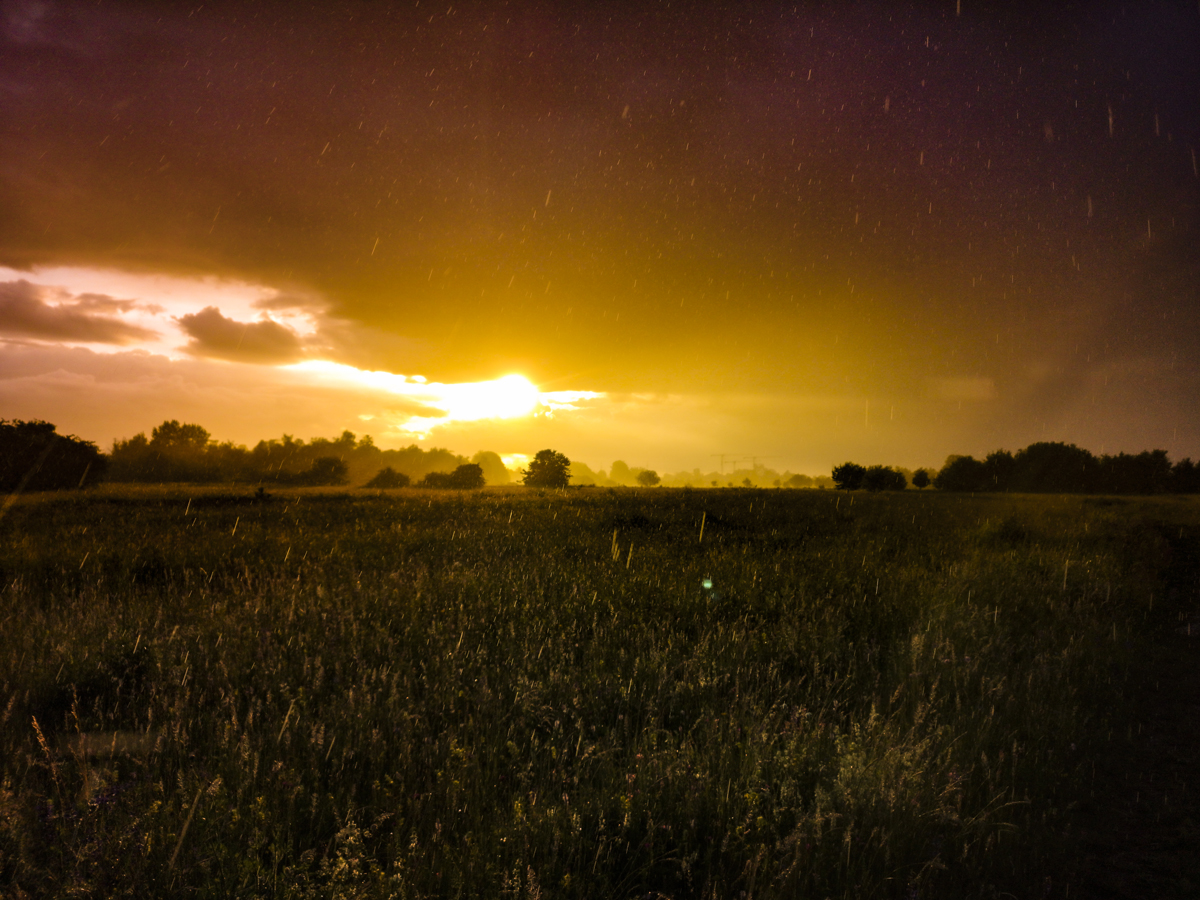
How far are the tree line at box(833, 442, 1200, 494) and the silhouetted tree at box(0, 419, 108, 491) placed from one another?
170ft

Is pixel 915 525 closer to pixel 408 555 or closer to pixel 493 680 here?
pixel 408 555

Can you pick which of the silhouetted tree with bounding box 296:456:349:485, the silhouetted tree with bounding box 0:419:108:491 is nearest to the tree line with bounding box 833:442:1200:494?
the silhouetted tree with bounding box 296:456:349:485

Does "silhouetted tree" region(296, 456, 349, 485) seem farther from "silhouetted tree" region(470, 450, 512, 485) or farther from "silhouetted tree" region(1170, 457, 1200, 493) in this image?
"silhouetted tree" region(470, 450, 512, 485)

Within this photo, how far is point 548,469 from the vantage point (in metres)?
44.0

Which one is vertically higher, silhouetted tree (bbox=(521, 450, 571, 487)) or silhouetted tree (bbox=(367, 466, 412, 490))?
silhouetted tree (bbox=(521, 450, 571, 487))

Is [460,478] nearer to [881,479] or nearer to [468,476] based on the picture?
[468,476]

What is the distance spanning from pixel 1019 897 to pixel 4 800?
4473 millimetres

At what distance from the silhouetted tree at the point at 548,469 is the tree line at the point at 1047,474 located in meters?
25.1

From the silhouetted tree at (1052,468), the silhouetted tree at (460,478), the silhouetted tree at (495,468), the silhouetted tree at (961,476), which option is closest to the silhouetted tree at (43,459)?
the silhouetted tree at (460,478)

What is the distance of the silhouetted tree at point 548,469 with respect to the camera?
143ft

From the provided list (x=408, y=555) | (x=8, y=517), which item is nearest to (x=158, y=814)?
(x=408, y=555)

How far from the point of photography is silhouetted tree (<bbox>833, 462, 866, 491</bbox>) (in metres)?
48.3

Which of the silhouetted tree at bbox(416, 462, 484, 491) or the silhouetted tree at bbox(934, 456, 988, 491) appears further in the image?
the silhouetted tree at bbox(934, 456, 988, 491)

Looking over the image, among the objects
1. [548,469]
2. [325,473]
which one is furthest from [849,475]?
[325,473]
